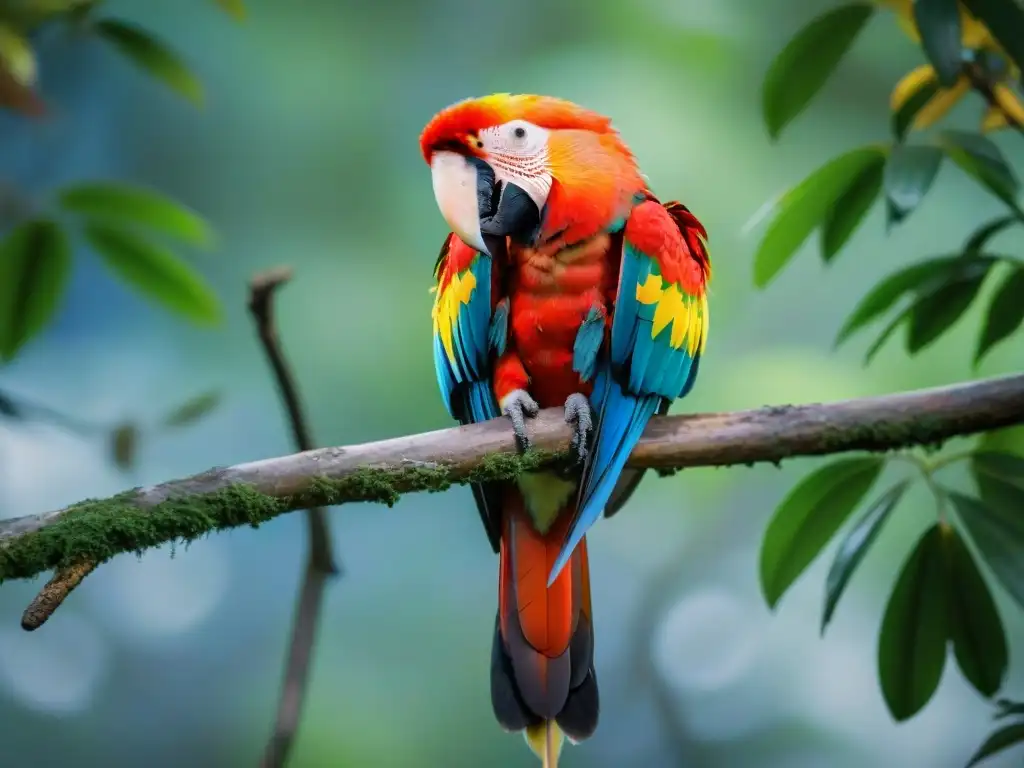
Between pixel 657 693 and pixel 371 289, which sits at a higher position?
pixel 371 289

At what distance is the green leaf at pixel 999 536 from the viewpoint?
1.34 m

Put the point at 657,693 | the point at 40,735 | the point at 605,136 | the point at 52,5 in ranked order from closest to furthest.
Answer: the point at 605,136 → the point at 52,5 → the point at 40,735 → the point at 657,693

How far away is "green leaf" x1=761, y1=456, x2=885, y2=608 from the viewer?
1.48 meters

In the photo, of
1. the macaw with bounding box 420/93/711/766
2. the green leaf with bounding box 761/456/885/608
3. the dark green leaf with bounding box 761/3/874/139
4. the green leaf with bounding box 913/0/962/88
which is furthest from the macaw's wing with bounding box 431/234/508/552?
the green leaf with bounding box 913/0/962/88

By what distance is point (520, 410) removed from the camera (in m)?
1.29

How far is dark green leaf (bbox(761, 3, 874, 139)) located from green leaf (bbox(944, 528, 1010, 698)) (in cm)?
78

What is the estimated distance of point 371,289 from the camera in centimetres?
238

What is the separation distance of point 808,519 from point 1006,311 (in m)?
0.49

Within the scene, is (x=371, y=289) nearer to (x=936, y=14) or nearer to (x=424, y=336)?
(x=424, y=336)

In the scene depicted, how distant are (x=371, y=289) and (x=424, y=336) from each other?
19 centimetres

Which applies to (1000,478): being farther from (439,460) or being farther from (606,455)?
(439,460)

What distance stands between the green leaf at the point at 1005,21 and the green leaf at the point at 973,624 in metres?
0.75

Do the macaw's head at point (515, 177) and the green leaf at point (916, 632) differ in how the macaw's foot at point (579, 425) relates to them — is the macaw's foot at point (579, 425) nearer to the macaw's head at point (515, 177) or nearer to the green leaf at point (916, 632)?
the macaw's head at point (515, 177)

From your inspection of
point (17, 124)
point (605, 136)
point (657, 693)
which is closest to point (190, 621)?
point (657, 693)
